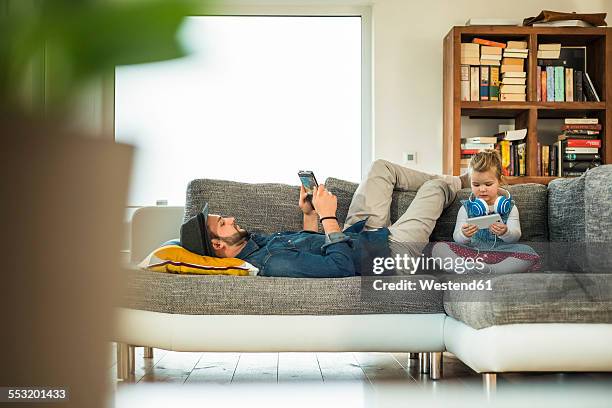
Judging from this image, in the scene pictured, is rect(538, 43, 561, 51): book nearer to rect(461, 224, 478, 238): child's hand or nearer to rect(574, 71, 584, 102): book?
rect(574, 71, 584, 102): book

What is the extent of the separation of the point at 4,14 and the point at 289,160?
5.15 m

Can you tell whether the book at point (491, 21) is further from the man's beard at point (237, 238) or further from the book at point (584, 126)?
the man's beard at point (237, 238)

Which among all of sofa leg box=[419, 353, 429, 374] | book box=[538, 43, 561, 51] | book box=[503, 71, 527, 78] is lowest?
sofa leg box=[419, 353, 429, 374]

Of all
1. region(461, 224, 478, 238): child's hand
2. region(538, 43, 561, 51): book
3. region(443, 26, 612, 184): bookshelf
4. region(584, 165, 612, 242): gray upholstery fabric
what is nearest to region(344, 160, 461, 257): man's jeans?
region(461, 224, 478, 238): child's hand

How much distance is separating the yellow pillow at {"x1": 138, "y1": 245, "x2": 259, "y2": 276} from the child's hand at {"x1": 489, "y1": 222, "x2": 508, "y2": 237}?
37.4 inches

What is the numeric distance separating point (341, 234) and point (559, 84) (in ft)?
9.48

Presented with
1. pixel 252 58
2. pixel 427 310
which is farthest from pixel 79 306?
pixel 252 58

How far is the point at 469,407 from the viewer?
2.29 m

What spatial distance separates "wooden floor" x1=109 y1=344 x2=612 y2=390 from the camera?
276cm

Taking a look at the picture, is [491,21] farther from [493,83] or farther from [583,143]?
[583,143]

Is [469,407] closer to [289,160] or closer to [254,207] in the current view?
[254,207]

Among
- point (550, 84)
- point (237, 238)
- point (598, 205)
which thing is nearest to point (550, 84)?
point (550, 84)

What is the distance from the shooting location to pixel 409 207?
315 cm

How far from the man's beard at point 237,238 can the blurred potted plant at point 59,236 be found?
103 inches
